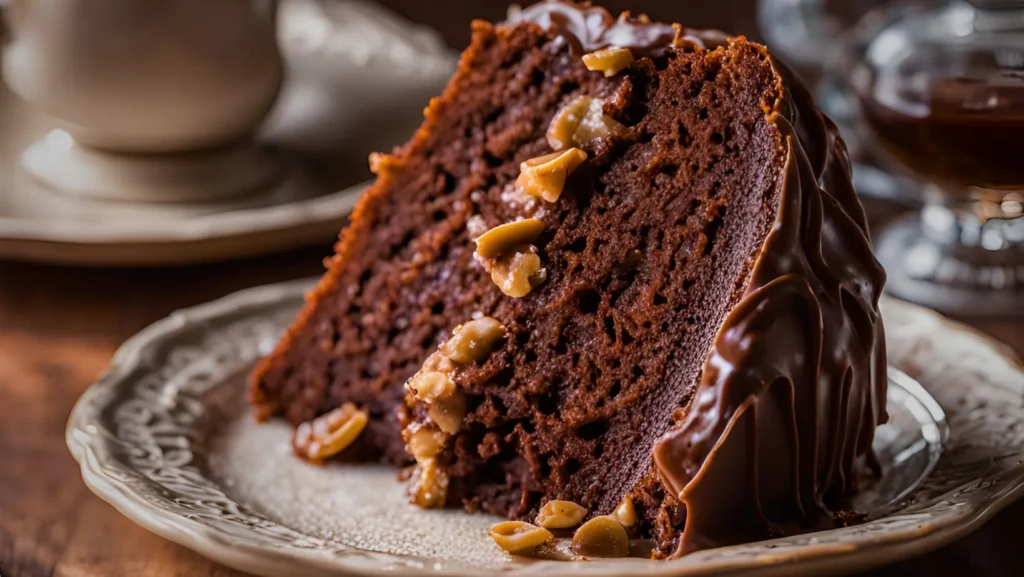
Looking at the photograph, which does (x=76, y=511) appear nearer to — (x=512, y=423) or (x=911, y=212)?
(x=512, y=423)

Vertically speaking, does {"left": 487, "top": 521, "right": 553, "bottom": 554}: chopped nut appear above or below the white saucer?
above

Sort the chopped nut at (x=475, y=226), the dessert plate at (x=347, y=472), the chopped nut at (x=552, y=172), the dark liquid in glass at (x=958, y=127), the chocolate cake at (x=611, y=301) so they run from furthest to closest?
the dark liquid in glass at (x=958, y=127) → the chopped nut at (x=475, y=226) → the chopped nut at (x=552, y=172) → the chocolate cake at (x=611, y=301) → the dessert plate at (x=347, y=472)

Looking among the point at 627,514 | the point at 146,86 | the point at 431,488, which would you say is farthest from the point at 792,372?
the point at 146,86

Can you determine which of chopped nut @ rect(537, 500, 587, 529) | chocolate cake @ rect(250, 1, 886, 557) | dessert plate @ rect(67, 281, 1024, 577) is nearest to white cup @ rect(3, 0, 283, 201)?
dessert plate @ rect(67, 281, 1024, 577)

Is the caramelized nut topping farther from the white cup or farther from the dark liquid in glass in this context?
the white cup

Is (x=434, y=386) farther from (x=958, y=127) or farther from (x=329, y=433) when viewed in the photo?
(x=958, y=127)

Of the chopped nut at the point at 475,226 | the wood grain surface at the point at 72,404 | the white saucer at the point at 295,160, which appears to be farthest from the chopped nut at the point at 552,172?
the white saucer at the point at 295,160

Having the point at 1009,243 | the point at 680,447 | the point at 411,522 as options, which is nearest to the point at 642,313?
the point at 680,447

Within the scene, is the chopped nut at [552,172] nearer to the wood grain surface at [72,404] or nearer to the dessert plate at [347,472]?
the dessert plate at [347,472]
